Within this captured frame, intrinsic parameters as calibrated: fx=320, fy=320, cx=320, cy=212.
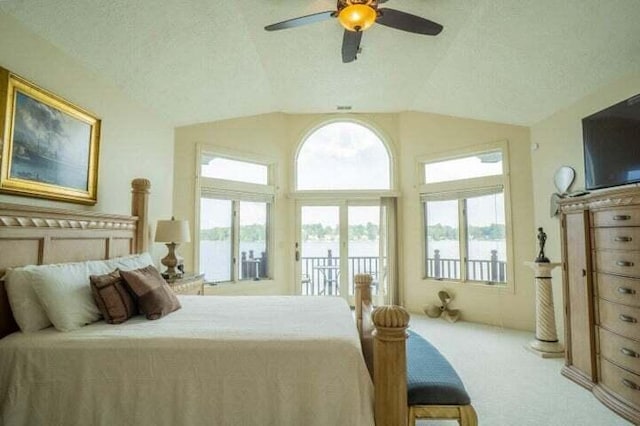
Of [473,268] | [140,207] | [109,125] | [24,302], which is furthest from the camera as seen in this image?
[473,268]

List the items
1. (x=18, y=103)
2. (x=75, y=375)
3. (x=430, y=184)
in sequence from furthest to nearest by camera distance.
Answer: (x=430, y=184)
(x=18, y=103)
(x=75, y=375)

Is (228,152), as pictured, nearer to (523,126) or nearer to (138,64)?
(138,64)

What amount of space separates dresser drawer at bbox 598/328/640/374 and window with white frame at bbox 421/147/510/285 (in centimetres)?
193

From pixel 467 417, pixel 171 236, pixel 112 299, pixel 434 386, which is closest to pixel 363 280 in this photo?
pixel 434 386

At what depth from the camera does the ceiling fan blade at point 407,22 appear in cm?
220

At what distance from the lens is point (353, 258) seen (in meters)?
5.34

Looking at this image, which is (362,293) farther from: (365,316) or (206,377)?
(206,377)

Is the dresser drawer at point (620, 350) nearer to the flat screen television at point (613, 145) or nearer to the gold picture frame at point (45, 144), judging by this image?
the flat screen television at point (613, 145)

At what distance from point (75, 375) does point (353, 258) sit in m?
4.17

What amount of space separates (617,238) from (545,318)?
1413mm

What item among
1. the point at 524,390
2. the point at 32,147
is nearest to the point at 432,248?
the point at 524,390

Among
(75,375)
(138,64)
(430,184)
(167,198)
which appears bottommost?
(75,375)

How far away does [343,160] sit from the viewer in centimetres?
541

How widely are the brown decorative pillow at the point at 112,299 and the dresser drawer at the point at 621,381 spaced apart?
340cm
